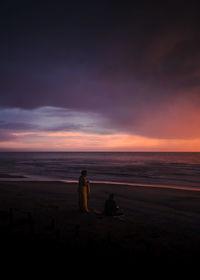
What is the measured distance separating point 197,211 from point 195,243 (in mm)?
5696

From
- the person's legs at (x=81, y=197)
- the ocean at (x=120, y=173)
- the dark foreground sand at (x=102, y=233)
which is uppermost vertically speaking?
the person's legs at (x=81, y=197)

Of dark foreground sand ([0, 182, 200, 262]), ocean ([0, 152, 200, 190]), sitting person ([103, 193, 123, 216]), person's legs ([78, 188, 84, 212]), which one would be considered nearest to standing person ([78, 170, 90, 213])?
person's legs ([78, 188, 84, 212])

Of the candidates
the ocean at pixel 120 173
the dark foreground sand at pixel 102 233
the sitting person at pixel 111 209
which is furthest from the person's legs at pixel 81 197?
the ocean at pixel 120 173

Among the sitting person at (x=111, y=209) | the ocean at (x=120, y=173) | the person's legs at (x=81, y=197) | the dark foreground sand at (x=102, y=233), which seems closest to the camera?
the dark foreground sand at (x=102, y=233)

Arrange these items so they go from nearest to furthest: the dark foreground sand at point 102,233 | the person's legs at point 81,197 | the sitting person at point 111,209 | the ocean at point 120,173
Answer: the dark foreground sand at point 102,233
the sitting person at point 111,209
the person's legs at point 81,197
the ocean at point 120,173

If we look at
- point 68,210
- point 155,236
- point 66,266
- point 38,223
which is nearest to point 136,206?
point 68,210

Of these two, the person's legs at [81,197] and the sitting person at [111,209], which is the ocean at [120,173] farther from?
the person's legs at [81,197]

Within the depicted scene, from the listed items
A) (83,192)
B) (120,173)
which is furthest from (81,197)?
(120,173)

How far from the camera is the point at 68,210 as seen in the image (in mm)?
10812

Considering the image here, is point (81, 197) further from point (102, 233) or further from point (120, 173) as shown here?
point (120, 173)

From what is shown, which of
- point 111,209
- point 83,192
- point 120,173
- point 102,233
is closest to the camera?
point 102,233

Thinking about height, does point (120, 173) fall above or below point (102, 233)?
below

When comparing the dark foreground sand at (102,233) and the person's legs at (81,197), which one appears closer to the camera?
the dark foreground sand at (102,233)

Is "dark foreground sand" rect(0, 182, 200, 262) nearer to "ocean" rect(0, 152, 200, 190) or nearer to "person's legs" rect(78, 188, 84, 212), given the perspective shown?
"person's legs" rect(78, 188, 84, 212)
